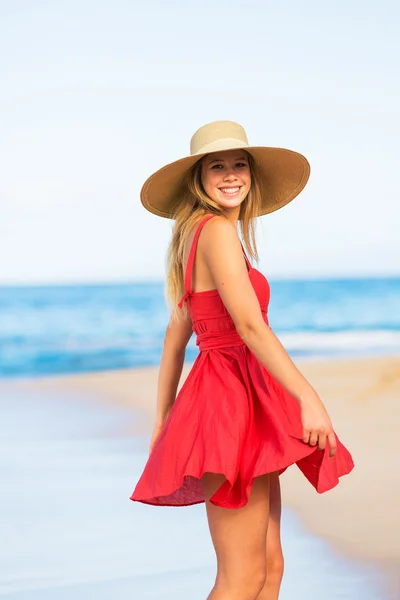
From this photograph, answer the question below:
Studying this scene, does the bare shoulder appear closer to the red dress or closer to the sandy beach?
the red dress

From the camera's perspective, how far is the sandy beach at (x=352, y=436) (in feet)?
14.1

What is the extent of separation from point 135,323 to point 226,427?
2279cm

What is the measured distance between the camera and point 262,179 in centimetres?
302

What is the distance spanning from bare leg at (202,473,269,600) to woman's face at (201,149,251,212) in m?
0.75

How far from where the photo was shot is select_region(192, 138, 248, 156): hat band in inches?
105

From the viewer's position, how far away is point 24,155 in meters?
27.9

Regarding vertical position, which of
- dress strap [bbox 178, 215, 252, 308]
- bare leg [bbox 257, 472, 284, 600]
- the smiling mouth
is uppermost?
the smiling mouth

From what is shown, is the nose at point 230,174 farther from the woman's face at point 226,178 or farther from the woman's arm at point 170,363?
the woman's arm at point 170,363

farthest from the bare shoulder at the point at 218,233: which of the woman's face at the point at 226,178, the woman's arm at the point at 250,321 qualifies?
the woman's face at the point at 226,178

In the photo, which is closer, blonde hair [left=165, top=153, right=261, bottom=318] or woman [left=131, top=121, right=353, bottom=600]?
woman [left=131, top=121, right=353, bottom=600]

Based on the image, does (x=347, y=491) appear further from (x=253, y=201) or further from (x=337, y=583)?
(x=253, y=201)

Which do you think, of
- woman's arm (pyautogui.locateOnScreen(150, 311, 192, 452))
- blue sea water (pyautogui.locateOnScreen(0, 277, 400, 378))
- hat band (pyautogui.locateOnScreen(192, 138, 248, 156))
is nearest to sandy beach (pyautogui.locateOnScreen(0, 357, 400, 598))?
woman's arm (pyautogui.locateOnScreen(150, 311, 192, 452))

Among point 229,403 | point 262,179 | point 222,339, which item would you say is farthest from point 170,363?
point 262,179

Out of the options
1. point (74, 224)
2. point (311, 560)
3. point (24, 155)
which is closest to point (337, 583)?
point (311, 560)
